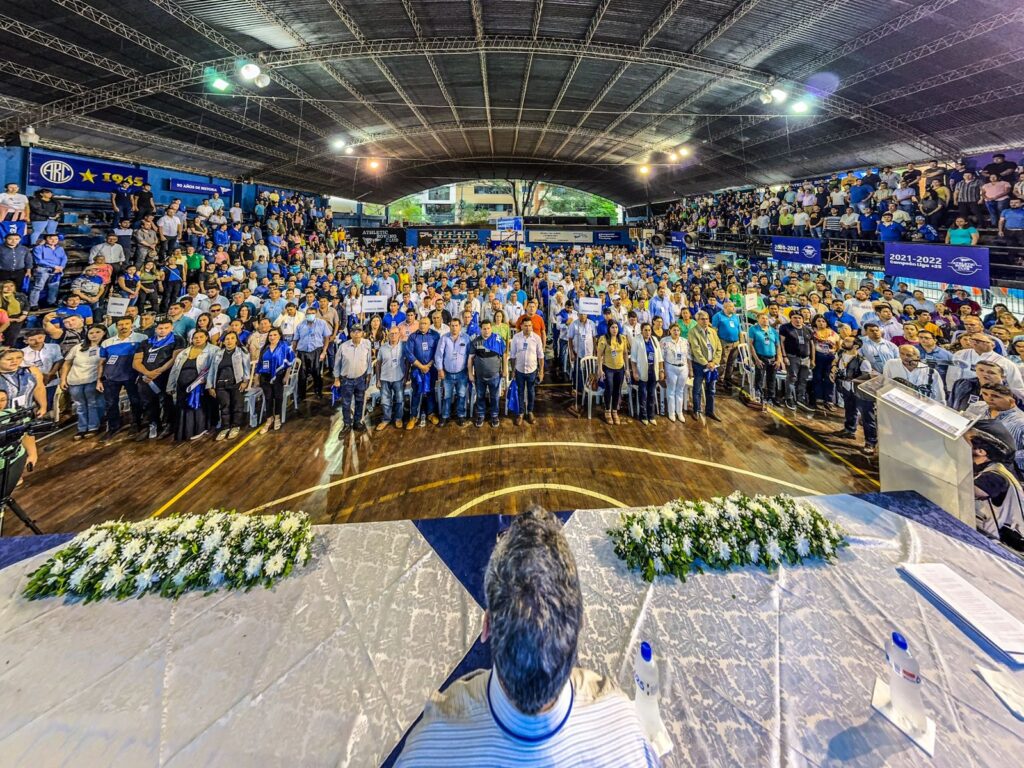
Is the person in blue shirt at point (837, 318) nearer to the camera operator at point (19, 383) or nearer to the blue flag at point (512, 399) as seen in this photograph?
the blue flag at point (512, 399)

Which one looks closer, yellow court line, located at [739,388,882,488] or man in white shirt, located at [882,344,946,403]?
man in white shirt, located at [882,344,946,403]

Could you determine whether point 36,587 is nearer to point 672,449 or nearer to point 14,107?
point 672,449

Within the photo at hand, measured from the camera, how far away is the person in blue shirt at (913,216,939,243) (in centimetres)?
1045

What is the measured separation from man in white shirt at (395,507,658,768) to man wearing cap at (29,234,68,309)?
472 inches

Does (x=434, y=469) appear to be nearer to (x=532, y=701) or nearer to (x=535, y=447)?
(x=535, y=447)

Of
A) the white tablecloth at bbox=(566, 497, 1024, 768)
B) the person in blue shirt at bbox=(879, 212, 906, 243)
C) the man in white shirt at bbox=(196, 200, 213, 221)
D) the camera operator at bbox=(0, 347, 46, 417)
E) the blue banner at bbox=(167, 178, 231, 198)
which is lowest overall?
the white tablecloth at bbox=(566, 497, 1024, 768)

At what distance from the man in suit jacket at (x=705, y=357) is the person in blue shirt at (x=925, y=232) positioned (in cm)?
895

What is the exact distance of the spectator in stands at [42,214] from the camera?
9.42 meters

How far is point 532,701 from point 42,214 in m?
14.6

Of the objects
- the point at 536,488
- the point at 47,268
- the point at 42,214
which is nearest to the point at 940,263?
the point at 536,488

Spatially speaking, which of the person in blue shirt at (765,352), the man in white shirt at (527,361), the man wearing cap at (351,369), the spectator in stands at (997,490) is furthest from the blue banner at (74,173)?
the spectator in stands at (997,490)

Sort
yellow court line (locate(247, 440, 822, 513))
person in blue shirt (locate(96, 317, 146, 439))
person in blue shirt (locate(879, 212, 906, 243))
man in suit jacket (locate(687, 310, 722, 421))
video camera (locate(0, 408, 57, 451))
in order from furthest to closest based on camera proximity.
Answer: person in blue shirt (locate(879, 212, 906, 243)), man in suit jacket (locate(687, 310, 722, 421)), person in blue shirt (locate(96, 317, 146, 439)), yellow court line (locate(247, 440, 822, 513)), video camera (locate(0, 408, 57, 451))

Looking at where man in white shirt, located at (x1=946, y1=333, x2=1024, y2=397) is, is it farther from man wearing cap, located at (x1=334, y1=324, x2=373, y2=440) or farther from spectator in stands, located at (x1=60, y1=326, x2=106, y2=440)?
spectator in stands, located at (x1=60, y1=326, x2=106, y2=440)

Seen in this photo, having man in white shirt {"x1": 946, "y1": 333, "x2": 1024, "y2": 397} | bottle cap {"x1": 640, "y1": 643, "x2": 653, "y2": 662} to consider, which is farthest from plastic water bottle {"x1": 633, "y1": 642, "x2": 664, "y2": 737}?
man in white shirt {"x1": 946, "y1": 333, "x2": 1024, "y2": 397}
